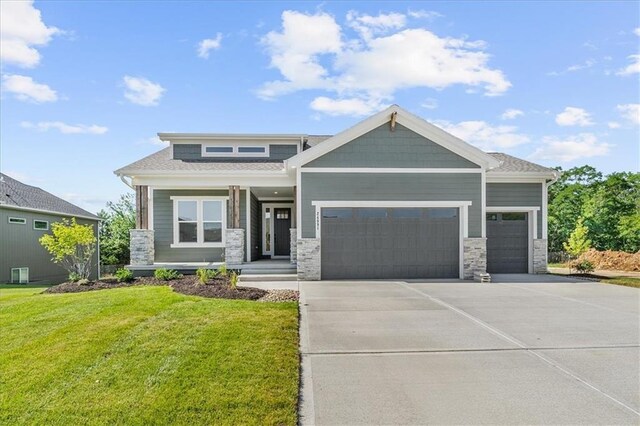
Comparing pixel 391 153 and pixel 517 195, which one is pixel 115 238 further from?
pixel 517 195

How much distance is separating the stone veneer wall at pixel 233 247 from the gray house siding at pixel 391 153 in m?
3.53

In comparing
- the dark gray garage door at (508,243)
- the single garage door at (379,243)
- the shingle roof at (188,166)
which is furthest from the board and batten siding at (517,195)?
the shingle roof at (188,166)

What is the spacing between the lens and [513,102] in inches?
614

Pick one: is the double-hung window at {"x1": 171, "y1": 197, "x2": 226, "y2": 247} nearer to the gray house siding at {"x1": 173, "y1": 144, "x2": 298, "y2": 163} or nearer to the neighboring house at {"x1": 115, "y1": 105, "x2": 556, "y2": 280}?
the neighboring house at {"x1": 115, "y1": 105, "x2": 556, "y2": 280}

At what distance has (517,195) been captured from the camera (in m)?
13.9

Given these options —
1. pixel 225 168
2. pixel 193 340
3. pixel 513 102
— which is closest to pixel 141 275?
pixel 225 168

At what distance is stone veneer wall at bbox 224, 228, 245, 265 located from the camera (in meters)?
13.2

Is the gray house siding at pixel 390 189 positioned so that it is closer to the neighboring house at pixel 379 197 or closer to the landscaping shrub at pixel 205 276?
the neighboring house at pixel 379 197

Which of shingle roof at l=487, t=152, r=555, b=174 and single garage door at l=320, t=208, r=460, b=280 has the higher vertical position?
shingle roof at l=487, t=152, r=555, b=174

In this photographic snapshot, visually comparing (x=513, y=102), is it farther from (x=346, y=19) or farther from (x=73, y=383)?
(x=73, y=383)

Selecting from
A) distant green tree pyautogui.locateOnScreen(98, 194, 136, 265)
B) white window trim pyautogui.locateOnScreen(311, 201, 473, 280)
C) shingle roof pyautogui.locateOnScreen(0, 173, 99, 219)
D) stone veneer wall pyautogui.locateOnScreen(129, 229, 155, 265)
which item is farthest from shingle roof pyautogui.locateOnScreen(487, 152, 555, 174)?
distant green tree pyautogui.locateOnScreen(98, 194, 136, 265)

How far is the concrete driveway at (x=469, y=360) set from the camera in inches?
144

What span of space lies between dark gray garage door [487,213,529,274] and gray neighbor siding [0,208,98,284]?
1901cm

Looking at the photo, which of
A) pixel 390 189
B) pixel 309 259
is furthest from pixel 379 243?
pixel 309 259
